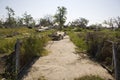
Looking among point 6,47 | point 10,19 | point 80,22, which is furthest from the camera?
point 80,22

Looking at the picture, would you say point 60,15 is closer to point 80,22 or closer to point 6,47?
point 80,22

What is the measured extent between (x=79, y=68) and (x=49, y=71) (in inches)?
56.1

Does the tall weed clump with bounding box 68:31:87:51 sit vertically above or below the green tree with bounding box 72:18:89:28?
below

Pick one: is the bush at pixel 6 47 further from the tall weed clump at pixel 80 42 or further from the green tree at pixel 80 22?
the green tree at pixel 80 22

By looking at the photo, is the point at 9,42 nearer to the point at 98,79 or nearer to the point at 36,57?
the point at 36,57

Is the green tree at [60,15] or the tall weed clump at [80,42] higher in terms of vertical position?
the green tree at [60,15]

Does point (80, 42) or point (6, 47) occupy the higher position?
point (6, 47)

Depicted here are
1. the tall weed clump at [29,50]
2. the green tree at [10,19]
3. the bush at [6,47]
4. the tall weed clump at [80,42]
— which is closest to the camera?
the tall weed clump at [29,50]

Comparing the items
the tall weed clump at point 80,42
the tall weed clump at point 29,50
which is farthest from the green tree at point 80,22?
the tall weed clump at point 29,50

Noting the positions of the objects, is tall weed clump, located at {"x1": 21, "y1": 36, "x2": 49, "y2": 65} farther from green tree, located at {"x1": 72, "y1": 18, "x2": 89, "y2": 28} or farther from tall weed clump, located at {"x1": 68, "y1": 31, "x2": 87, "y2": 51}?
green tree, located at {"x1": 72, "y1": 18, "x2": 89, "y2": 28}

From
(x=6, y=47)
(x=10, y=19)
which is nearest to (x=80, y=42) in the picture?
(x=6, y=47)

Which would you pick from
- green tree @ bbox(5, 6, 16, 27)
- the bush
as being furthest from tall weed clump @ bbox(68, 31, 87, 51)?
green tree @ bbox(5, 6, 16, 27)

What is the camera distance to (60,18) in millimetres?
61000

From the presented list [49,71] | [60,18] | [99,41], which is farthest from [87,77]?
[60,18]
